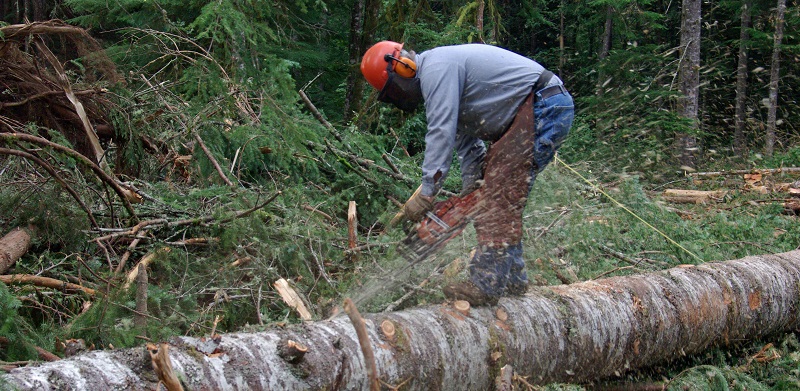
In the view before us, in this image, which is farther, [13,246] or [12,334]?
[13,246]

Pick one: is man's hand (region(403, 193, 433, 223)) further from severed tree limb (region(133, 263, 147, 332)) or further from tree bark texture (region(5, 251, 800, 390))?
severed tree limb (region(133, 263, 147, 332))

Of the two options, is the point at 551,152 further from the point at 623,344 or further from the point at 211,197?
the point at 211,197

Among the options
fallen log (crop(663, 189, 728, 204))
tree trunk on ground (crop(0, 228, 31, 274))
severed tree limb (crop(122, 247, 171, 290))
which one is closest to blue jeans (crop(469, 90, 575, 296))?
severed tree limb (crop(122, 247, 171, 290))

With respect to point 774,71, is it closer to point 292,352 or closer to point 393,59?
point 393,59

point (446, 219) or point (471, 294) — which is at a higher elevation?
point (446, 219)

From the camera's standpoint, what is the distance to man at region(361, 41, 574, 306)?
350 centimetres

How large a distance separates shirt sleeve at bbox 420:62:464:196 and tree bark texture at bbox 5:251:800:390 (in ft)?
2.38

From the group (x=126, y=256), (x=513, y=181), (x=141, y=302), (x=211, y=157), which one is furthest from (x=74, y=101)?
(x=513, y=181)

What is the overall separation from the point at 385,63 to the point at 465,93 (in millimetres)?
494

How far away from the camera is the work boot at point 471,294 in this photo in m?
3.36

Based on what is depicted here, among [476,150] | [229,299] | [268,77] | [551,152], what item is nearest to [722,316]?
[551,152]

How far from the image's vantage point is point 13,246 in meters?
3.74

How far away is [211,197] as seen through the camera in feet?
16.0

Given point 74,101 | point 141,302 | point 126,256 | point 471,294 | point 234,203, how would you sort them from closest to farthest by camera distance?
point 141,302 < point 471,294 < point 126,256 < point 234,203 < point 74,101
